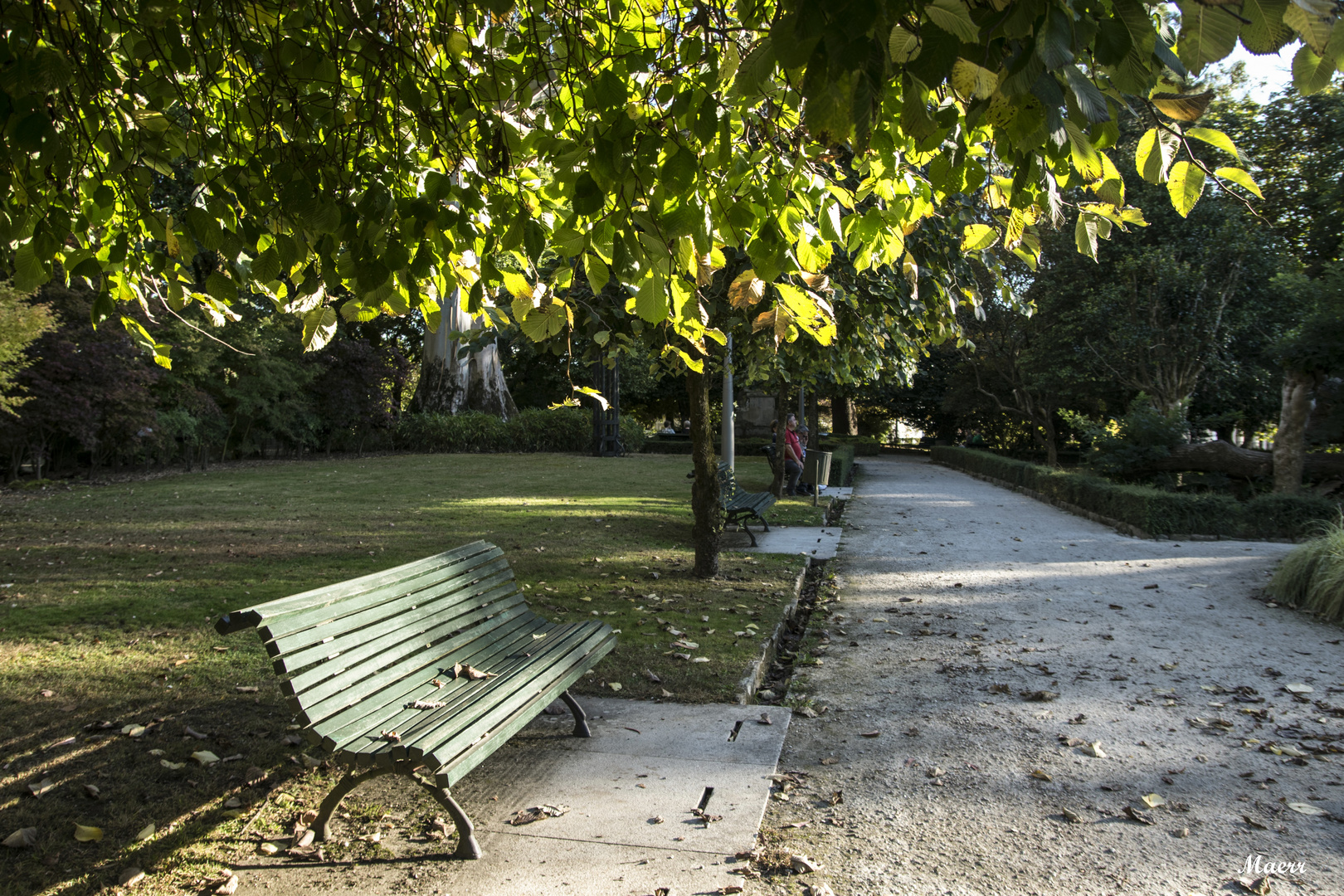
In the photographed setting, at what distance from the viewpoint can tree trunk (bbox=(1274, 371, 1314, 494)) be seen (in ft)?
45.0

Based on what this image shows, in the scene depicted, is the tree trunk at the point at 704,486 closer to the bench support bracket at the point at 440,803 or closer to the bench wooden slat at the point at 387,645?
the bench wooden slat at the point at 387,645

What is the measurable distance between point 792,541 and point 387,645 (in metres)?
8.30

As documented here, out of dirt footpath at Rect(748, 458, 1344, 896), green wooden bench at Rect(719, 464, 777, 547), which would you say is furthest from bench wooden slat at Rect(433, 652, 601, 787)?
green wooden bench at Rect(719, 464, 777, 547)

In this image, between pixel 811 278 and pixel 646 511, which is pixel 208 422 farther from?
pixel 811 278

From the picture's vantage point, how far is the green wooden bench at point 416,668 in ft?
9.89

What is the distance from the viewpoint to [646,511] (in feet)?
45.7

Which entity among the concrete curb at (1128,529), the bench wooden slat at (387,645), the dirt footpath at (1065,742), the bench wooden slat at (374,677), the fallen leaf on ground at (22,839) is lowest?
the fallen leaf on ground at (22,839)

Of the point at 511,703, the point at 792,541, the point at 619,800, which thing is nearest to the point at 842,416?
the point at 792,541

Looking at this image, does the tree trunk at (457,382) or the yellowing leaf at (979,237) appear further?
the tree trunk at (457,382)

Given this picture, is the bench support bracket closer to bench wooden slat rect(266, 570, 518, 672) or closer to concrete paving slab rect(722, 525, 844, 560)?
bench wooden slat rect(266, 570, 518, 672)

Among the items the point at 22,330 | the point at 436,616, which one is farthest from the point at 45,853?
the point at 22,330

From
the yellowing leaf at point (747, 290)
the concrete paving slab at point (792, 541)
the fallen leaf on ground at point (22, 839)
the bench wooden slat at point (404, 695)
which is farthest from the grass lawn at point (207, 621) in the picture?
the yellowing leaf at point (747, 290)

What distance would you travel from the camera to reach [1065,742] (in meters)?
4.47

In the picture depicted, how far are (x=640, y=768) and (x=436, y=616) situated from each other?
122 cm
